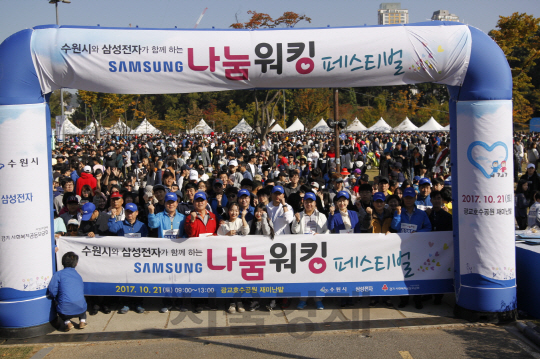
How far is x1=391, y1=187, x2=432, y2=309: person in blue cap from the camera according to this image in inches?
276

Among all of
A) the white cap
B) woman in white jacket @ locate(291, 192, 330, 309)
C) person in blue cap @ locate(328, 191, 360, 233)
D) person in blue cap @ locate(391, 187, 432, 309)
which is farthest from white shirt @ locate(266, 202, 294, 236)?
the white cap

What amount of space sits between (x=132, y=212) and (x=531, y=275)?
18.5 ft

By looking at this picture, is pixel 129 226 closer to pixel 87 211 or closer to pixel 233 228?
pixel 87 211

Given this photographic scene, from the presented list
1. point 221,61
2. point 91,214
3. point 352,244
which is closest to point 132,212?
point 91,214

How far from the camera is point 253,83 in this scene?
656 centimetres

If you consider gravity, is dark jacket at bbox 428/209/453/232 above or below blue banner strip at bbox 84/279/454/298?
above

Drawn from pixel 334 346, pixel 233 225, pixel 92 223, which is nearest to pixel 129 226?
pixel 92 223

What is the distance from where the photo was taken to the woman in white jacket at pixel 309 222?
6.98 metres

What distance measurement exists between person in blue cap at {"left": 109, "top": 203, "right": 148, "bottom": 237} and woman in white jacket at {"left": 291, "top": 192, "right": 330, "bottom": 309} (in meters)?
2.23

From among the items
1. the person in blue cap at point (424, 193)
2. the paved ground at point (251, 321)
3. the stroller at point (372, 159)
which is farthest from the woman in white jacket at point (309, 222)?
the stroller at point (372, 159)

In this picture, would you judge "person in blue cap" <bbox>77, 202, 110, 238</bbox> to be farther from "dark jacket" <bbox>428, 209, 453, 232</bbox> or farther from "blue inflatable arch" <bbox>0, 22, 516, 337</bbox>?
"dark jacket" <bbox>428, 209, 453, 232</bbox>

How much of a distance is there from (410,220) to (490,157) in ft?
4.80

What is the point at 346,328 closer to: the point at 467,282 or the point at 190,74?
the point at 467,282

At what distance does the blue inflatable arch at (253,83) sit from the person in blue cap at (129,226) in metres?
0.95
